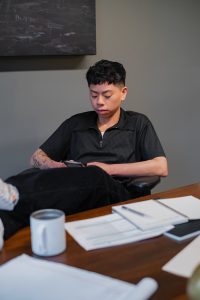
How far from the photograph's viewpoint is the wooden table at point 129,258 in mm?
920

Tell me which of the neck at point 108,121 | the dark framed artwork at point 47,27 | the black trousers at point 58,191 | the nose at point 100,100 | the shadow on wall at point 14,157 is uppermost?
the dark framed artwork at point 47,27

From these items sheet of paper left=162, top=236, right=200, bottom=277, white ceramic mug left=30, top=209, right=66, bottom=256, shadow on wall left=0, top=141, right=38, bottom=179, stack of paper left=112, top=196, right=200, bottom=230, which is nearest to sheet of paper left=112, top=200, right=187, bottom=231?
stack of paper left=112, top=196, right=200, bottom=230

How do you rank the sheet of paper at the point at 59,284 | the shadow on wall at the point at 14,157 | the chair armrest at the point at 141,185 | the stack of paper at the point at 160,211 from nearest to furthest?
the sheet of paper at the point at 59,284 → the stack of paper at the point at 160,211 → the chair armrest at the point at 141,185 → the shadow on wall at the point at 14,157

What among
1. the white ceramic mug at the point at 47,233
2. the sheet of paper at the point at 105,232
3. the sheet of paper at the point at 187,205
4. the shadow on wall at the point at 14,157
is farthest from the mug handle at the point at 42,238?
the shadow on wall at the point at 14,157

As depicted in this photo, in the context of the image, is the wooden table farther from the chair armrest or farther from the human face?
the human face

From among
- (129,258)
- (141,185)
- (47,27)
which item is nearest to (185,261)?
(129,258)

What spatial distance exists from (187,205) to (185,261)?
37cm

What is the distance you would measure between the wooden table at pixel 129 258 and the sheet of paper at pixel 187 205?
0.16 m

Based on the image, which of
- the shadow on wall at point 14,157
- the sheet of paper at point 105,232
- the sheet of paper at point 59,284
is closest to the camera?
the sheet of paper at point 59,284

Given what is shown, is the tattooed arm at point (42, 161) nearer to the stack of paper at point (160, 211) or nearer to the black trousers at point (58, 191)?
the black trousers at point (58, 191)

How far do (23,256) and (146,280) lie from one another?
341mm

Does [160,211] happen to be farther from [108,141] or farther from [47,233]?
[108,141]

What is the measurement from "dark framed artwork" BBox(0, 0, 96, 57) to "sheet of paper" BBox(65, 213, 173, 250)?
1.49 m

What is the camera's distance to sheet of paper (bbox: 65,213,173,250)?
1.12 metres
